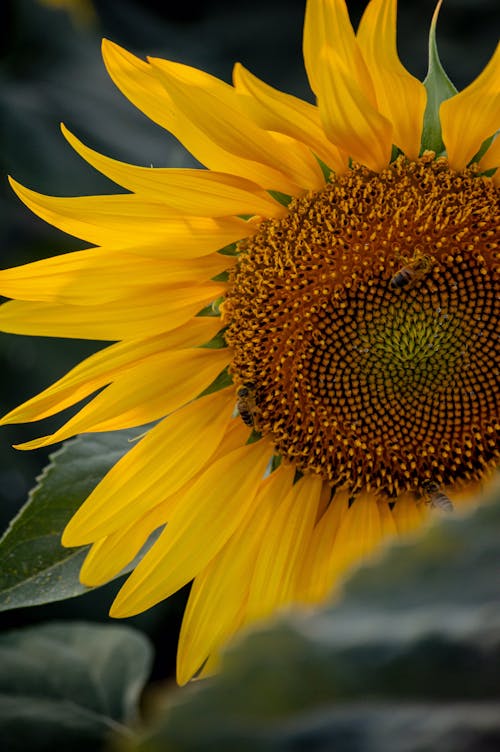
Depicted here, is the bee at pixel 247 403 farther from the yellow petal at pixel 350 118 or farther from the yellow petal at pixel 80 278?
the yellow petal at pixel 350 118

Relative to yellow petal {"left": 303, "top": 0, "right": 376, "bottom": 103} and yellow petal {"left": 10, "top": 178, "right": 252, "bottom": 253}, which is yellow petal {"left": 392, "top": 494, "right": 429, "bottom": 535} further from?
yellow petal {"left": 303, "top": 0, "right": 376, "bottom": 103}

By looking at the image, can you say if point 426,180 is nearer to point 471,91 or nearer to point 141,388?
point 471,91

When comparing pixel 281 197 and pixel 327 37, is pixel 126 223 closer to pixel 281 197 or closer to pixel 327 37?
pixel 281 197

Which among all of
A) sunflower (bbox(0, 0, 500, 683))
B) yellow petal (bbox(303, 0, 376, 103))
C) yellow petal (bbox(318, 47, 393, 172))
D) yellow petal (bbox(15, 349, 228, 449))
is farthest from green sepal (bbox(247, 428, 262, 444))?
yellow petal (bbox(303, 0, 376, 103))

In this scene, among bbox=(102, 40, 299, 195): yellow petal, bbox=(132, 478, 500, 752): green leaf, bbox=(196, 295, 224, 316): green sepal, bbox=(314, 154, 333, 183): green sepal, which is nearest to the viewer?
bbox=(132, 478, 500, 752): green leaf

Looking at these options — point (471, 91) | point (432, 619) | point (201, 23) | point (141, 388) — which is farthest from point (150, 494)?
point (201, 23)

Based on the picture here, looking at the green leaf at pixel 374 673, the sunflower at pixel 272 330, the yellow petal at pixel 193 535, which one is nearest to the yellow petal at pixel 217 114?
the sunflower at pixel 272 330

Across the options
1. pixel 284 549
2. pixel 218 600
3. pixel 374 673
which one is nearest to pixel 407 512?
pixel 284 549
